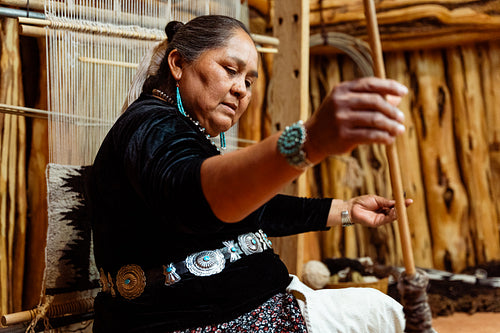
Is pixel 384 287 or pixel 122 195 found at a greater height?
pixel 122 195

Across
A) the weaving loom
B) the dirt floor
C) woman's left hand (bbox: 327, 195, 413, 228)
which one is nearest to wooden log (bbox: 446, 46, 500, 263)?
the dirt floor

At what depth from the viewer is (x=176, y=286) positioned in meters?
1.11

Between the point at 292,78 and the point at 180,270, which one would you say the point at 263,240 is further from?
the point at 292,78

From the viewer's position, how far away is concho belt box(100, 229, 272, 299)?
A: 1124 millimetres

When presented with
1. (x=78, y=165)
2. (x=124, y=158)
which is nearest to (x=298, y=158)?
(x=124, y=158)

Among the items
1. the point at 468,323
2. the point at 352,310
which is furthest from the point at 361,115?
the point at 468,323

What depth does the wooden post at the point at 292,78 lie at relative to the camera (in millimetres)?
2104

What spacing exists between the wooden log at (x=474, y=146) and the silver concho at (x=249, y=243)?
2.46 meters

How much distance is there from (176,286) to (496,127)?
2865 mm

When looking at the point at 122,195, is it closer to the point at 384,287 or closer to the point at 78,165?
the point at 78,165

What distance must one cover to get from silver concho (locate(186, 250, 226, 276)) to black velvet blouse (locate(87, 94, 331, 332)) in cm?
1

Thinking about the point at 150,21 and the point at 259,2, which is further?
the point at 259,2

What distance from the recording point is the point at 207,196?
2.84ft

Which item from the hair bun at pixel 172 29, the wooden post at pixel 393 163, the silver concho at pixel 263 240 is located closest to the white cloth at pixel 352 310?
the silver concho at pixel 263 240
